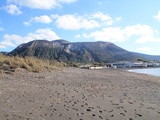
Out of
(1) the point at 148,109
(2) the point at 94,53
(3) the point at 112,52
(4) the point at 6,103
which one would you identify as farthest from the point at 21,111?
(3) the point at 112,52

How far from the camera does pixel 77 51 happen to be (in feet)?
467

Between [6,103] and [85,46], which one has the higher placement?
[85,46]

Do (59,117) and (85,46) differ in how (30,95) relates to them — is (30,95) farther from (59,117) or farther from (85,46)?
(85,46)

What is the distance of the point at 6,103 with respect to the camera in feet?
21.3

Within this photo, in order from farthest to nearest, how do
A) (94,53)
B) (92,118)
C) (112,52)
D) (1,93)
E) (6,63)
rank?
(112,52)
(94,53)
(6,63)
(1,93)
(92,118)

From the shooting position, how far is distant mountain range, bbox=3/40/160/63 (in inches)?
4901

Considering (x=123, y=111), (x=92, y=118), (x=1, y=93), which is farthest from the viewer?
(x=1, y=93)

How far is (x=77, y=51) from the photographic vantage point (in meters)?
142

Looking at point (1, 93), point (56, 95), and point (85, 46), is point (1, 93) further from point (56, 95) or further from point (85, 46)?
point (85, 46)

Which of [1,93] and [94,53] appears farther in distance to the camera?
[94,53]

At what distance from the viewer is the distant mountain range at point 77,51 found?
4901 inches

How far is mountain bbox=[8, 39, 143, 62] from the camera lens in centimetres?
12456

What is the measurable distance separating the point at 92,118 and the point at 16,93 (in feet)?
11.9

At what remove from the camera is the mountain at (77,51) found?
125 m
